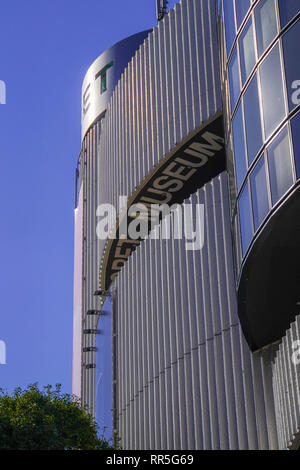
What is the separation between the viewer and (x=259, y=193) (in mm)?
18109

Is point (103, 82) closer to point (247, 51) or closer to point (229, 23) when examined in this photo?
point (229, 23)

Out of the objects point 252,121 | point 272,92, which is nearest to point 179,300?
point 252,121

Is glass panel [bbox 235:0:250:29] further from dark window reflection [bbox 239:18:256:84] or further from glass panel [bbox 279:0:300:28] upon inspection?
glass panel [bbox 279:0:300:28]

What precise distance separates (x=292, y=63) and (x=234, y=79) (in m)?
3.85

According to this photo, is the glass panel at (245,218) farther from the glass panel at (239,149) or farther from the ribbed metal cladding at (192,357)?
the ribbed metal cladding at (192,357)

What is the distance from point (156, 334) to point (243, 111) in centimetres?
1081

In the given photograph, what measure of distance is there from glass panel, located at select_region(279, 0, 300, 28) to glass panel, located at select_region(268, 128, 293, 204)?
2.71m

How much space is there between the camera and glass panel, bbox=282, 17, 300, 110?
1672 cm

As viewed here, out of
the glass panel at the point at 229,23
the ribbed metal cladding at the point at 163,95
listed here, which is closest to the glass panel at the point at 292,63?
the glass panel at the point at 229,23

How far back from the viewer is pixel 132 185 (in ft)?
108

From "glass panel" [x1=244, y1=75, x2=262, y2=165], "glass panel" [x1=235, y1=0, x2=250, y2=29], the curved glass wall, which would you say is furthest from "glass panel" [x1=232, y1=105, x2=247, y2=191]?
"glass panel" [x1=235, y1=0, x2=250, y2=29]

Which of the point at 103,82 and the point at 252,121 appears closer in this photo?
the point at 252,121
